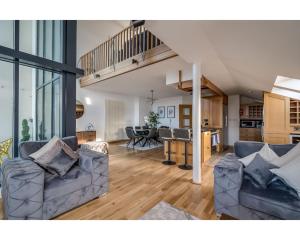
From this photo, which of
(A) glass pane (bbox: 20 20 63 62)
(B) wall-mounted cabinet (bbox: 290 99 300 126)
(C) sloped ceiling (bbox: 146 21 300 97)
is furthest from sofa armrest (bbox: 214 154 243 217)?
(B) wall-mounted cabinet (bbox: 290 99 300 126)

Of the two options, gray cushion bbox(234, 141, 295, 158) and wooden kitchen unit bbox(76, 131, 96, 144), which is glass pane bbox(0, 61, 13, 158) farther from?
gray cushion bbox(234, 141, 295, 158)

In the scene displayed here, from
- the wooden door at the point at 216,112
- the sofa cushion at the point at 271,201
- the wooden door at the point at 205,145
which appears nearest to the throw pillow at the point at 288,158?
the sofa cushion at the point at 271,201

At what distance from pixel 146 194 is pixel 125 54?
12.3 ft

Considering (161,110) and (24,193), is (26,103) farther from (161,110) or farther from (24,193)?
(161,110)

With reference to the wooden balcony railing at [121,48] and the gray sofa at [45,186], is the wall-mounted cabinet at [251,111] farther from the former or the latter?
the gray sofa at [45,186]

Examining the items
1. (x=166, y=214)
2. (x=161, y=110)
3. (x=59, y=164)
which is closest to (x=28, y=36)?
(x=59, y=164)

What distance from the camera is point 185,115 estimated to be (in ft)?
26.2

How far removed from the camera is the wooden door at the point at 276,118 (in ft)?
13.6

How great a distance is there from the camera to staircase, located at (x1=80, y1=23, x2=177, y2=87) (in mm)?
3454

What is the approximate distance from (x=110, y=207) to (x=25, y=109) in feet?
7.47
